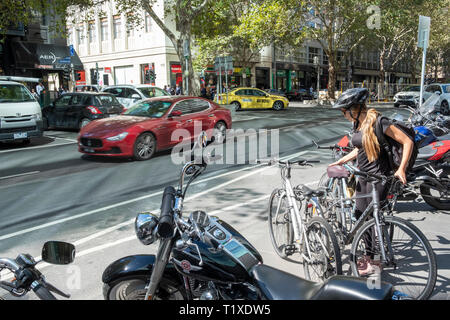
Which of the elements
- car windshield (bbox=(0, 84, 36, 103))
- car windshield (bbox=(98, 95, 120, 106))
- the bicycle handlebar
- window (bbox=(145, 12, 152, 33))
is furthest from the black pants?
window (bbox=(145, 12, 152, 33))

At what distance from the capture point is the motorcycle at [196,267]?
6.90 ft

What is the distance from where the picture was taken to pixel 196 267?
7.49 ft

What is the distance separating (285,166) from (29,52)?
2526cm

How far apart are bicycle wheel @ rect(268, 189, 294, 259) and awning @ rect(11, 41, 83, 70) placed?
2454 cm

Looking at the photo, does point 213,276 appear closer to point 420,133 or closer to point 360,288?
point 360,288

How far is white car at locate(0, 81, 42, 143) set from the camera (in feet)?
38.6

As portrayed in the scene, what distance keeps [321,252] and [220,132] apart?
30.3 ft

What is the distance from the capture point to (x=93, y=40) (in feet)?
140

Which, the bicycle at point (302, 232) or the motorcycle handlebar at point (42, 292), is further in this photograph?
Result: the bicycle at point (302, 232)

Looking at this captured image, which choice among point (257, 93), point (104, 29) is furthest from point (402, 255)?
point (104, 29)

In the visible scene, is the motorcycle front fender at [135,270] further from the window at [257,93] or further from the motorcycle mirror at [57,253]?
the window at [257,93]

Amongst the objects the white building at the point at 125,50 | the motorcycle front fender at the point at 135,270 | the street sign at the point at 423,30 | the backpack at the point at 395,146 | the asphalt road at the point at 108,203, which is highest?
the white building at the point at 125,50

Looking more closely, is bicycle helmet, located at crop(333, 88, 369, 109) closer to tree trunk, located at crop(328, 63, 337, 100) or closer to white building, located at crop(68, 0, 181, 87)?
tree trunk, located at crop(328, 63, 337, 100)

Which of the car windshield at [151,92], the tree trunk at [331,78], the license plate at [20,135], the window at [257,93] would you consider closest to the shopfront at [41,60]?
the car windshield at [151,92]
